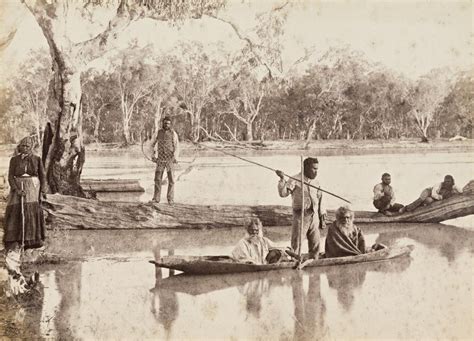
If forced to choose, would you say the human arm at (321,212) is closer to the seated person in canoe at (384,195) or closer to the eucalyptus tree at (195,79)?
the seated person in canoe at (384,195)

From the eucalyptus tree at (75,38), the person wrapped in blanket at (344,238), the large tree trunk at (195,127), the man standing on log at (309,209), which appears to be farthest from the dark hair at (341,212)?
the eucalyptus tree at (75,38)

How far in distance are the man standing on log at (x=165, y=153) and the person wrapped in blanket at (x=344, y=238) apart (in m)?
1.38

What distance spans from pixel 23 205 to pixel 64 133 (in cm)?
71

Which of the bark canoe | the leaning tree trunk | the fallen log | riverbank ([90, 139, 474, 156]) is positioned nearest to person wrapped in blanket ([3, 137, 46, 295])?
the bark canoe

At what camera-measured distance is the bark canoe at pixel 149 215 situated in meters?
6.30

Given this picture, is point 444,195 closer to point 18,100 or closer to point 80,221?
point 80,221

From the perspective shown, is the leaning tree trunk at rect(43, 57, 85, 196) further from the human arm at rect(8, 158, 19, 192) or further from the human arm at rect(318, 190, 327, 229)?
the human arm at rect(318, 190, 327, 229)

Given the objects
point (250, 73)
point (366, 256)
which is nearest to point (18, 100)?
point (250, 73)

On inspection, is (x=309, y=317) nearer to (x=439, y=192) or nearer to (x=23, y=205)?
(x=439, y=192)

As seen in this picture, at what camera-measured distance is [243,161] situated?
643 centimetres

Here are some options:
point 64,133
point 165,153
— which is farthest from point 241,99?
point 64,133

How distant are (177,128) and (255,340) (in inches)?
71.8

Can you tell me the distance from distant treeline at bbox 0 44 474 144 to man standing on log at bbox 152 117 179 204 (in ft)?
0.23

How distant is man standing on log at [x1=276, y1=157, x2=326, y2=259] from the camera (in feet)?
20.1
